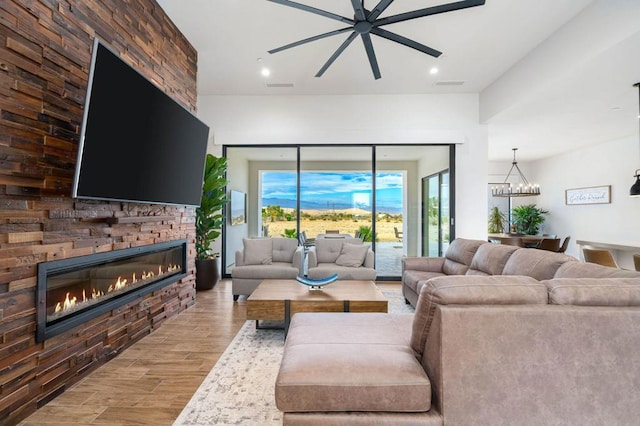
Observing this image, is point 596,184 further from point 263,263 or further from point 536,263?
point 263,263

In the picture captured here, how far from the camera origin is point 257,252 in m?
4.77

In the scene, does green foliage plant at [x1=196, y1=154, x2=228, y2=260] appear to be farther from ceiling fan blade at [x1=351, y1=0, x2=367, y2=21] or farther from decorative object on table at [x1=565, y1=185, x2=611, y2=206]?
decorative object on table at [x1=565, y1=185, x2=611, y2=206]

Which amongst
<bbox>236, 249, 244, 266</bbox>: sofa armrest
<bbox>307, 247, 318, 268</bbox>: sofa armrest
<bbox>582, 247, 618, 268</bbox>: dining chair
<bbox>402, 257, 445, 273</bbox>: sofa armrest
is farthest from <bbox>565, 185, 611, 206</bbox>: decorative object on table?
<bbox>236, 249, 244, 266</bbox>: sofa armrest

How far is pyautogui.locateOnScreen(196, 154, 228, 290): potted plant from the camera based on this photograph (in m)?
5.00

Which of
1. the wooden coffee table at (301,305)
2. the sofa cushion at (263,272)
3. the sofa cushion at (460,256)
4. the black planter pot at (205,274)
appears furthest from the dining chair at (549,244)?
the black planter pot at (205,274)

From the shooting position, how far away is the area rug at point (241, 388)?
1.91 meters

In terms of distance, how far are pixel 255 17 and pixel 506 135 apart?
207 inches

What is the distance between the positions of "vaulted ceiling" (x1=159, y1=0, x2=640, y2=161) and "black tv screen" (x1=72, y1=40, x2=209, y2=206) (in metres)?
1.31

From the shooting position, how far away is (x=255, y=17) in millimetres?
3561

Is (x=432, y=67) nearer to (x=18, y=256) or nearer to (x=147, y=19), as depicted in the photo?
(x=147, y=19)

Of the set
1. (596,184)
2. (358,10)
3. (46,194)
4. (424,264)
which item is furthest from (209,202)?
(596,184)

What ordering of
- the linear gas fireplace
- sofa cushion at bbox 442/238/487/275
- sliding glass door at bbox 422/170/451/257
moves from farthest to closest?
sliding glass door at bbox 422/170/451/257 < sofa cushion at bbox 442/238/487/275 < the linear gas fireplace

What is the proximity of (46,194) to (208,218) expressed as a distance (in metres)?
3.04

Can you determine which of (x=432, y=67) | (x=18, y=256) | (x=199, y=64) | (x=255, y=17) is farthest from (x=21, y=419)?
(x=432, y=67)
